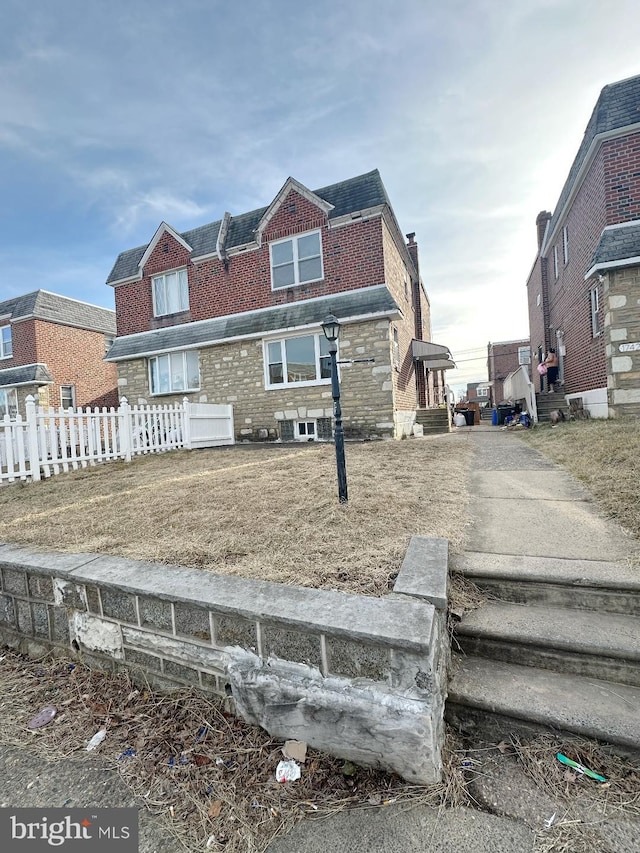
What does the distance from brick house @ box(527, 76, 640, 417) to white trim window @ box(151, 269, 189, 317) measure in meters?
12.7

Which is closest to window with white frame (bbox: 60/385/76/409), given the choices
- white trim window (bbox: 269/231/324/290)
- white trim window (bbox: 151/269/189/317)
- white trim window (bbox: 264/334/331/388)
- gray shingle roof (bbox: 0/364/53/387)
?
gray shingle roof (bbox: 0/364/53/387)

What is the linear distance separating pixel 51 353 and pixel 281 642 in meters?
23.3

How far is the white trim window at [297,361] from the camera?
11539mm

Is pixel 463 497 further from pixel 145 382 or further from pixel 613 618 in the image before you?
pixel 145 382

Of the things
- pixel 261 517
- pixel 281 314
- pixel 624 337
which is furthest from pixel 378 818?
pixel 281 314

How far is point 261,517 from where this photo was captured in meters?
3.67

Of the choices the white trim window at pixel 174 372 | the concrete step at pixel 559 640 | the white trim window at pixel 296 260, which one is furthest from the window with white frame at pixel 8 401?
the concrete step at pixel 559 640

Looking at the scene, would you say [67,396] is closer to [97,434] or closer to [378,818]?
[97,434]

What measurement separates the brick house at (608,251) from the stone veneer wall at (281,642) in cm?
967

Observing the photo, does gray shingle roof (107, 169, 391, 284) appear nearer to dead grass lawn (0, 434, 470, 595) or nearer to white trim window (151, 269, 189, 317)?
white trim window (151, 269, 189, 317)

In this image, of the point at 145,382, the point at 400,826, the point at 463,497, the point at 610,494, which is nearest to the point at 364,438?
the point at 463,497

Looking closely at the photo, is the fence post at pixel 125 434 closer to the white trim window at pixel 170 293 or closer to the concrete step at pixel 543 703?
the white trim window at pixel 170 293

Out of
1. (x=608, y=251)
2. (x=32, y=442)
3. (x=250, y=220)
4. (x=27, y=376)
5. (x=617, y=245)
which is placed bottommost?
(x=32, y=442)

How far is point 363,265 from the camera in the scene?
11.1m
